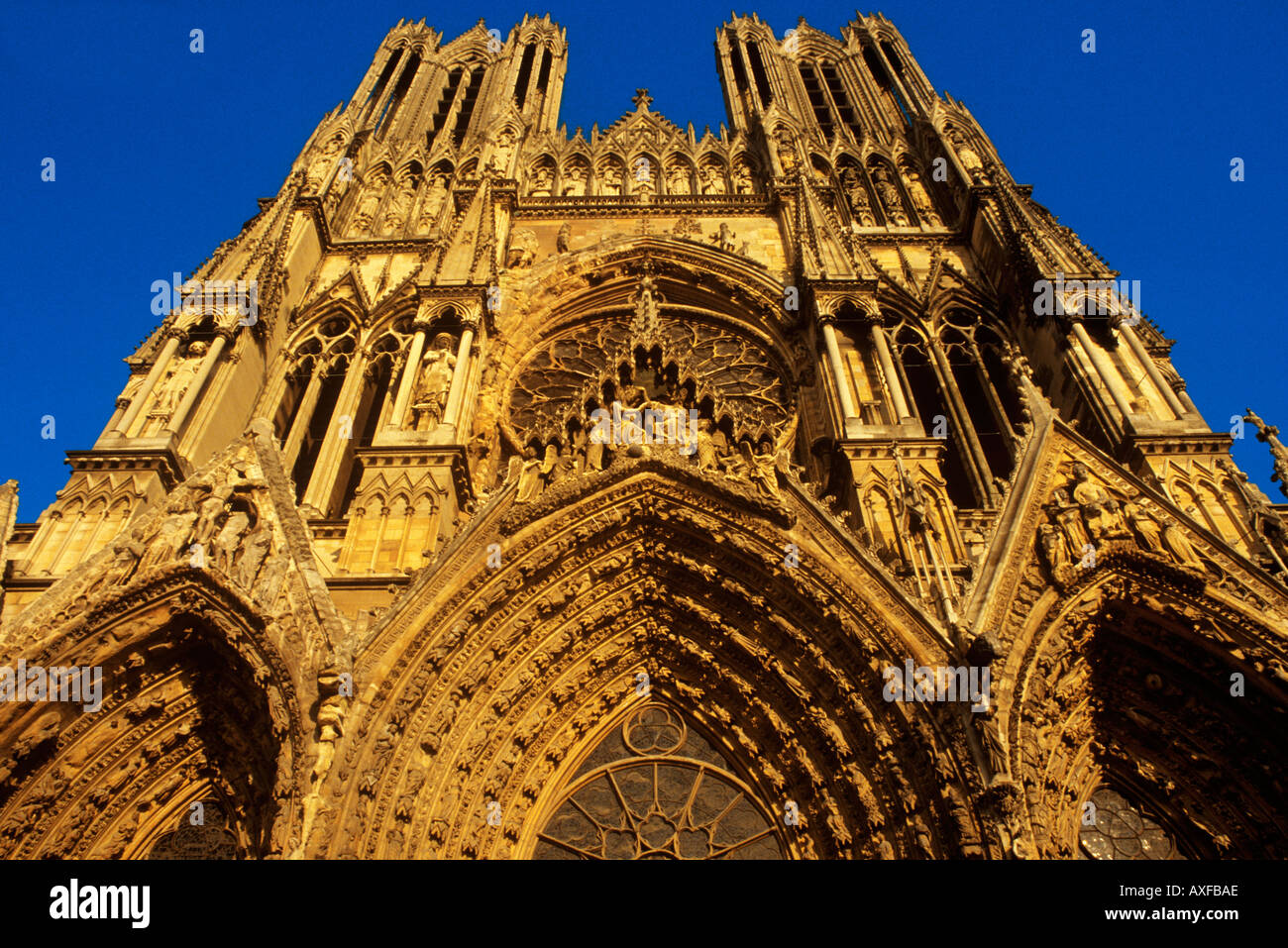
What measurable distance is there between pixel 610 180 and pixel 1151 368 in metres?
11.5

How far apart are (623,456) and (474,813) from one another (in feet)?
12.3

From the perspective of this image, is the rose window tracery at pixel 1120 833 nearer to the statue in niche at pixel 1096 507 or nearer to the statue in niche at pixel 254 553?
the statue in niche at pixel 1096 507

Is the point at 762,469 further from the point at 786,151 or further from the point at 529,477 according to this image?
the point at 786,151

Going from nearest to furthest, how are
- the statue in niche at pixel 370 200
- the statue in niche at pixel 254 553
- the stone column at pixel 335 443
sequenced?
the statue in niche at pixel 254 553, the stone column at pixel 335 443, the statue in niche at pixel 370 200

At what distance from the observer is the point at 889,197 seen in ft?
61.2

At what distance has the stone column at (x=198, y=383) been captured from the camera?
450 inches

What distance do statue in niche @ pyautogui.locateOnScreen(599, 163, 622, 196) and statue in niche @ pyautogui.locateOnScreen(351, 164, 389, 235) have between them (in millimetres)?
4360

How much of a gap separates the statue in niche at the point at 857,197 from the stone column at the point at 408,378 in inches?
347

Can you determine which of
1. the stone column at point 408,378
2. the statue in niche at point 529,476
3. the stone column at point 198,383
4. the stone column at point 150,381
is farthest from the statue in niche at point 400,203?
the statue in niche at point 529,476

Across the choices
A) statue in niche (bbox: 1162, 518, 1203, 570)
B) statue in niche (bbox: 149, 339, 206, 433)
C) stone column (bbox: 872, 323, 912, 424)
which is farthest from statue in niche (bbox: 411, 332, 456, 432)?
statue in niche (bbox: 1162, 518, 1203, 570)
